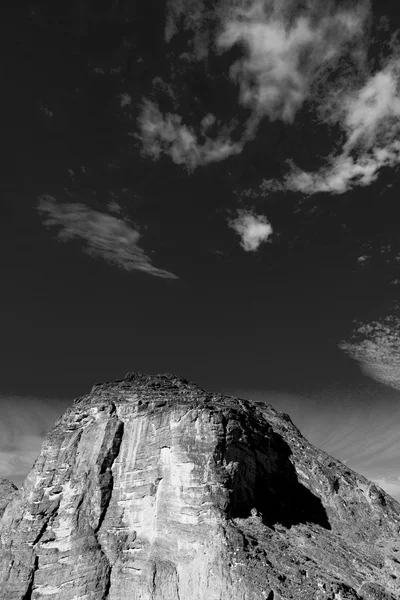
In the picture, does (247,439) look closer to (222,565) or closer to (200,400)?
(200,400)

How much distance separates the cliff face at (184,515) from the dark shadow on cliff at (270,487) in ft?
0.75

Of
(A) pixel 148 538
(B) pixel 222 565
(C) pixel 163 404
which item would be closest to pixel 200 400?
(C) pixel 163 404

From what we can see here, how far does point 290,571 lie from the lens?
3806cm

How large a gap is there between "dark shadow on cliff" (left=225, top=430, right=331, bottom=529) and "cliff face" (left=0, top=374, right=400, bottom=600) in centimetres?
23

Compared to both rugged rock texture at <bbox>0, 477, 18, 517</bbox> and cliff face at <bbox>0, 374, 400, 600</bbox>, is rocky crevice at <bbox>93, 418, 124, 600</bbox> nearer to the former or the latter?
cliff face at <bbox>0, 374, 400, 600</bbox>

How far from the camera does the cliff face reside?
4009 cm

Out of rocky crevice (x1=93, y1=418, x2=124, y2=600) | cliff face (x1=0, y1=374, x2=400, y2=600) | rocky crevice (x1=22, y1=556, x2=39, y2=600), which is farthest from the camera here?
rocky crevice (x1=93, y1=418, x2=124, y2=600)

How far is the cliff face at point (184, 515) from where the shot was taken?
4009cm

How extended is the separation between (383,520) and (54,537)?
165ft

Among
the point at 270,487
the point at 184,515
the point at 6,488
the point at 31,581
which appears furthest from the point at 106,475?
the point at 6,488

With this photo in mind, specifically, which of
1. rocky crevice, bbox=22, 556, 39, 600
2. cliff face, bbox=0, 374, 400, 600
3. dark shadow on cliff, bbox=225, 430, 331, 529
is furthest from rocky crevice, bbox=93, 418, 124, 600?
dark shadow on cliff, bbox=225, 430, 331, 529

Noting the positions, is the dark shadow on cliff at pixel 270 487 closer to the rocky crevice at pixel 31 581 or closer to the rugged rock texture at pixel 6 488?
the rocky crevice at pixel 31 581

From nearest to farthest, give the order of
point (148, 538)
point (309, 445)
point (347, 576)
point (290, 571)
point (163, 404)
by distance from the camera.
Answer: point (290, 571) → point (347, 576) → point (148, 538) → point (163, 404) → point (309, 445)

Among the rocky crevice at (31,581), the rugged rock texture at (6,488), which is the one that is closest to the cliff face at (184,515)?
the rocky crevice at (31,581)
